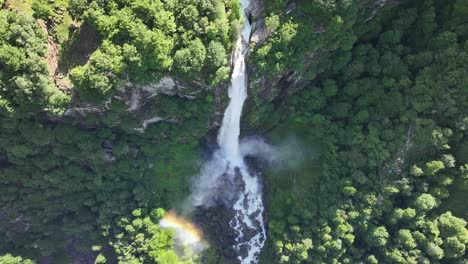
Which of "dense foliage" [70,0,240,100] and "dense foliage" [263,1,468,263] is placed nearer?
"dense foliage" [70,0,240,100]

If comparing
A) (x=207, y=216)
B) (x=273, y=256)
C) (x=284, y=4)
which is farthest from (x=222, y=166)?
(x=284, y=4)

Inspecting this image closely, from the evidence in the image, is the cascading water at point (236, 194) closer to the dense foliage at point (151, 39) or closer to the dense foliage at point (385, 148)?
the dense foliage at point (385, 148)

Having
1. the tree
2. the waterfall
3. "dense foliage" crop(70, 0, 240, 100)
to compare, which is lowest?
the waterfall

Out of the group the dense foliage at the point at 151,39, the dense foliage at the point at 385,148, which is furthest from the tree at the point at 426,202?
the dense foliage at the point at 151,39

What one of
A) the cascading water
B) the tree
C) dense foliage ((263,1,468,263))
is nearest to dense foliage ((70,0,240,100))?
dense foliage ((263,1,468,263))

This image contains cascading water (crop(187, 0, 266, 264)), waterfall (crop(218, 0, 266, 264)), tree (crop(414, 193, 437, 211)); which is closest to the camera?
tree (crop(414, 193, 437, 211))

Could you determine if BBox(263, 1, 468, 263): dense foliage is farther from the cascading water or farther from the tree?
the cascading water
